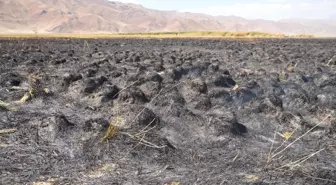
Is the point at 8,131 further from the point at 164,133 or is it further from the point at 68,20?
the point at 68,20

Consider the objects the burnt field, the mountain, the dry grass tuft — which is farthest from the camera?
the mountain

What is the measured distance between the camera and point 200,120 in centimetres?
435

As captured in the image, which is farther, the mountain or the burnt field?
the mountain

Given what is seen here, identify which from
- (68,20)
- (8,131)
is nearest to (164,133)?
(8,131)

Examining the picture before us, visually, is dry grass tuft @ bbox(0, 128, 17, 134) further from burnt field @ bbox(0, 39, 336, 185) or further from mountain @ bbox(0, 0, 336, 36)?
mountain @ bbox(0, 0, 336, 36)

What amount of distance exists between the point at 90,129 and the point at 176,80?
3.31 metres

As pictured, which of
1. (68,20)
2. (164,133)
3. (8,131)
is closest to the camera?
(8,131)

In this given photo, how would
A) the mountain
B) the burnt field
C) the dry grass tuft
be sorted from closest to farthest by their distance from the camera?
1. the burnt field
2. the dry grass tuft
3. the mountain

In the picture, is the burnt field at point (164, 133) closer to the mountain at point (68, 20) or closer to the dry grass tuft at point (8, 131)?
the dry grass tuft at point (8, 131)

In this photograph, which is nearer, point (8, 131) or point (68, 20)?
point (8, 131)

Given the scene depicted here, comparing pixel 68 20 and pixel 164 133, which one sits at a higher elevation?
pixel 68 20

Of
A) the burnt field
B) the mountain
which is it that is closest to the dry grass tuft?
the burnt field

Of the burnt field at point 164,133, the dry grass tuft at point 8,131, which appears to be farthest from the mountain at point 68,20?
the dry grass tuft at point 8,131

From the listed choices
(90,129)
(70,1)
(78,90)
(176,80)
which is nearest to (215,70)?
(176,80)
